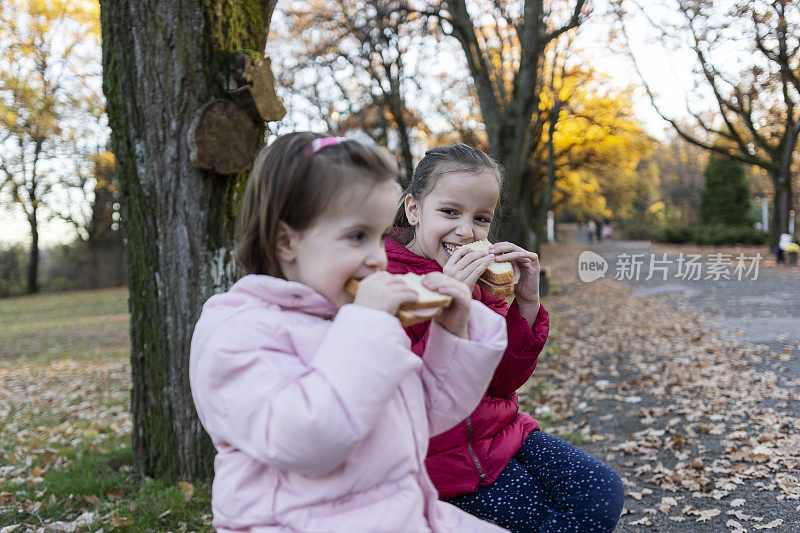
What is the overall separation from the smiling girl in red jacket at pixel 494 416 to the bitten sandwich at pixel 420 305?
0.54 meters

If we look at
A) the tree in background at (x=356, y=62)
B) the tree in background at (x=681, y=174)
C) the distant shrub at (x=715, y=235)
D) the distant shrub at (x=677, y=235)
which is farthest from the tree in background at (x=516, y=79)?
the tree in background at (x=681, y=174)

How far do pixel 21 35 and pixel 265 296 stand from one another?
26043mm

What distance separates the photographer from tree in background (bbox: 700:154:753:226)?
101 feet

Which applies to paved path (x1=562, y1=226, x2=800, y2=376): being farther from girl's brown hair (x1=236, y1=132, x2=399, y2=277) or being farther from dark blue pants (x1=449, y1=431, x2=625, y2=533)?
girl's brown hair (x1=236, y1=132, x2=399, y2=277)

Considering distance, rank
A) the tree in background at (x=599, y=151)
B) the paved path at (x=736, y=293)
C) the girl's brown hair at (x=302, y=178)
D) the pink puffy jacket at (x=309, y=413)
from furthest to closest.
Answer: the tree in background at (x=599, y=151)
the paved path at (x=736, y=293)
the girl's brown hair at (x=302, y=178)
the pink puffy jacket at (x=309, y=413)

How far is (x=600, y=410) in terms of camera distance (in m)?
6.29

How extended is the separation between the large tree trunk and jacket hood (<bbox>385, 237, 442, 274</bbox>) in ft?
5.70

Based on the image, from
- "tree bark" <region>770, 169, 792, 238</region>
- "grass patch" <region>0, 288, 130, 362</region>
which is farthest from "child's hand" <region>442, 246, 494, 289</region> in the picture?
"tree bark" <region>770, 169, 792, 238</region>

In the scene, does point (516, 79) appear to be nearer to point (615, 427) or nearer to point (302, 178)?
point (615, 427)

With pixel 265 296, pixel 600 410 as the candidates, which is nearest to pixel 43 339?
pixel 600 410

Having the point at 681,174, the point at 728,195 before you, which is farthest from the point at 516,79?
the point at 681,174

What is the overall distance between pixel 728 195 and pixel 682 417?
2917cm

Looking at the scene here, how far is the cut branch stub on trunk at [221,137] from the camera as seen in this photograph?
Result: 3.55 meters

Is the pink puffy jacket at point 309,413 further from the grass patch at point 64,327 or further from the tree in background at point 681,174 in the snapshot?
the tree in background at point 681,174
